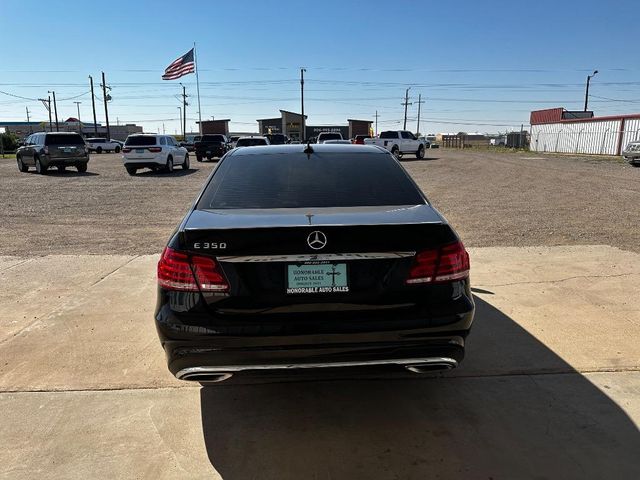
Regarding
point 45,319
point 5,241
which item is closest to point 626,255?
point 45,319

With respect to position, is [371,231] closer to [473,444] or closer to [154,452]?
[473,444]

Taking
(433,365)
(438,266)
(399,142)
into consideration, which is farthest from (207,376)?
(399,142)

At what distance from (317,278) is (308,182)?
1.07 metres

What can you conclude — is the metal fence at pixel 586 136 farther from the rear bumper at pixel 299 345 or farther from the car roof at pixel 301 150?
the rear bumper at pixel 299 345

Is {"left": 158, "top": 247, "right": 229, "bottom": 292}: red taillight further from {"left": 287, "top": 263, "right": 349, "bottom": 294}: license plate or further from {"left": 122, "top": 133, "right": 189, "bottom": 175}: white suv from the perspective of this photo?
{"left": 122, "top": 133, "right": 189, "bottom": 175}: white suv

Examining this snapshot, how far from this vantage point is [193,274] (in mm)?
2660

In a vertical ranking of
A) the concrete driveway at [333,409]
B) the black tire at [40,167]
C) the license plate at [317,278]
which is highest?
the license plate at [317,278]

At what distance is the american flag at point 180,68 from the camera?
42.0 meters

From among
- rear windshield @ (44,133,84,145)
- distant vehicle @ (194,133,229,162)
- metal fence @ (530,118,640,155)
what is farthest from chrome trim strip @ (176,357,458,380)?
metal fence @ (530,118,640,155)

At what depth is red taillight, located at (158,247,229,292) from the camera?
264 cm

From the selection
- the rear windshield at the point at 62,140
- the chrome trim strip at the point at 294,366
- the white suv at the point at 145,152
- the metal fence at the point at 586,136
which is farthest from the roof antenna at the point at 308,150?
the metal fence at the point at 586,136

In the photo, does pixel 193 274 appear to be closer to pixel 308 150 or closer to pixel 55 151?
pixel 308 150

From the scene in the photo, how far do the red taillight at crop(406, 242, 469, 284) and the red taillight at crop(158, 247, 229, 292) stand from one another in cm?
101

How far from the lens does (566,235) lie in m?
8.23
